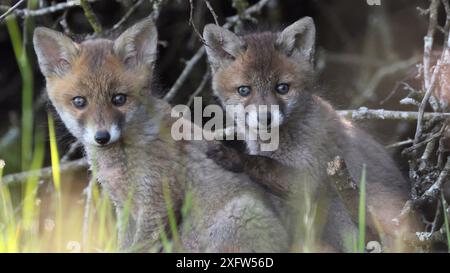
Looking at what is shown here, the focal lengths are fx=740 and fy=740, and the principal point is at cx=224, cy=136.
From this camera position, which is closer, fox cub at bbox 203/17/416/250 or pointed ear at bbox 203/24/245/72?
fox cub at bbox 203/17/416/250

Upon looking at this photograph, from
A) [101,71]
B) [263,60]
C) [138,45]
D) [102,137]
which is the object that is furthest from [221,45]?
[102,137]

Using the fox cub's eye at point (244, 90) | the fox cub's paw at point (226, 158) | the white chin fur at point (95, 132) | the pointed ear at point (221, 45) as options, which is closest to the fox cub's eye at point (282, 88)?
the fox cub's eye at point (244, 90)

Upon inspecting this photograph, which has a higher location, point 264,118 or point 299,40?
point 299,40

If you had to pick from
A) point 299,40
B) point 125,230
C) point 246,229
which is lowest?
point 125,230

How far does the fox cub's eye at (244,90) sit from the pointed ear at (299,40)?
0.39 metres

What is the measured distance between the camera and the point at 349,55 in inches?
353

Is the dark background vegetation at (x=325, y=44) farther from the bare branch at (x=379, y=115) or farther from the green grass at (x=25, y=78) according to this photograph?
the bare branch at (x=379, y=115)

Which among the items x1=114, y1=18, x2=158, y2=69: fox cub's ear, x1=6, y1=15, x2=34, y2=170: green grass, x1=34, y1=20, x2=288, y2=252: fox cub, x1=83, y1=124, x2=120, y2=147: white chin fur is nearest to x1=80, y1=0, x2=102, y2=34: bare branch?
x1=6, y1=15, x2=34, y2=170: green grass

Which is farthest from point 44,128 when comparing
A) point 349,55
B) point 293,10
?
point 349,55

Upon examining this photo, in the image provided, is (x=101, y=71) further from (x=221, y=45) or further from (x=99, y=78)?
(x=221, y=45)

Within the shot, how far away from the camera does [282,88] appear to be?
207 inches

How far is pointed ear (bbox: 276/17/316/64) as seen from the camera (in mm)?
5316

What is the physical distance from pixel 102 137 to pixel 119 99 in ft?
1.13

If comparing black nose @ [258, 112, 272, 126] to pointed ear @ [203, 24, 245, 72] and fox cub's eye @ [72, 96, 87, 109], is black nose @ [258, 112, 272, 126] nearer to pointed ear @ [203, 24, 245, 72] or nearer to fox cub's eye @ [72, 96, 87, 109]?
pointed ear @ [203, 24, 245, 72]
